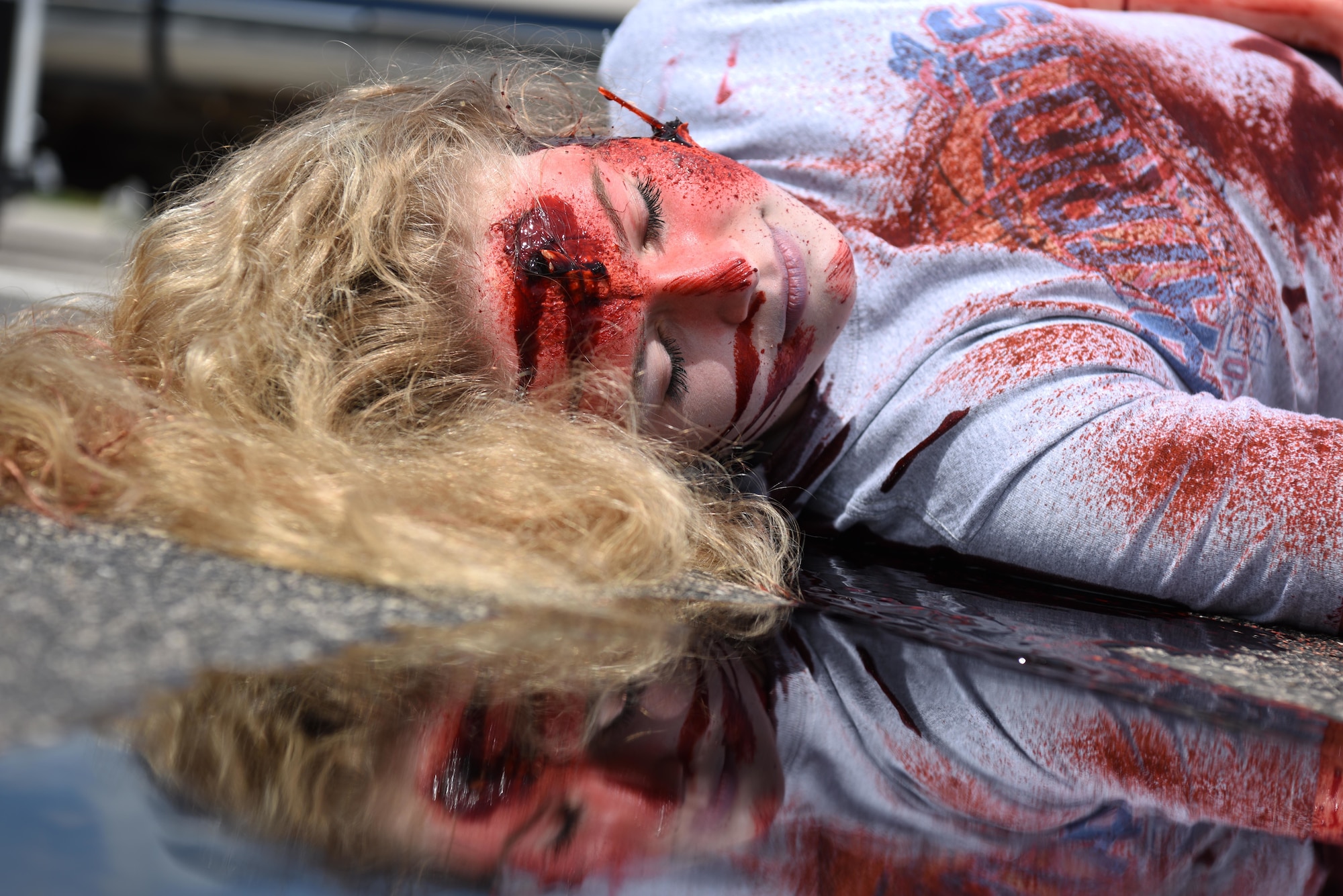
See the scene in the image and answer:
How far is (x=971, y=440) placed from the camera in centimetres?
112

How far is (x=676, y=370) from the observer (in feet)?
3.49

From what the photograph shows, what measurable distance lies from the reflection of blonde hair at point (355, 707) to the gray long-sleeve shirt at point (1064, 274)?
1.57 feet

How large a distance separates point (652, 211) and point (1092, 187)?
57 centimetres

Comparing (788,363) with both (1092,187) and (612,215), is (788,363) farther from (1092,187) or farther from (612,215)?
(1092,187)

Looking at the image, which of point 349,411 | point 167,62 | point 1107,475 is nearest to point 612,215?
point 349,411

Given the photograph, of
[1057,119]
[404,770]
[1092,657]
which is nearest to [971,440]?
[1092,657]

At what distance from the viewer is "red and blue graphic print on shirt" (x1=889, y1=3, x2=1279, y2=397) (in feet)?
4.04

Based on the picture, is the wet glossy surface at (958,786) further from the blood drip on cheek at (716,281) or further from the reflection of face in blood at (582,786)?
the blood drip on cheek at (716,281)

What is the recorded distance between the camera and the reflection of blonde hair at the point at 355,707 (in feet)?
1.57

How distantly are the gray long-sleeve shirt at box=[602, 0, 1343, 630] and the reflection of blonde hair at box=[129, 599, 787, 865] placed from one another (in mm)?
480

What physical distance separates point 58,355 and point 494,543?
0.45m

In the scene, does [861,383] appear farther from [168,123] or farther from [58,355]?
[168,123]

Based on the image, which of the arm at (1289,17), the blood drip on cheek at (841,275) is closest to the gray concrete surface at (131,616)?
the blood drip on cheek at (841,275)

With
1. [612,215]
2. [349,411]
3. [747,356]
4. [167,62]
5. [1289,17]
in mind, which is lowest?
[167,62]
